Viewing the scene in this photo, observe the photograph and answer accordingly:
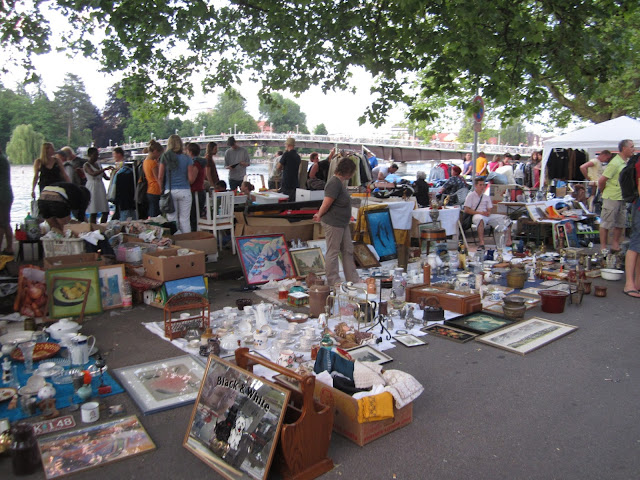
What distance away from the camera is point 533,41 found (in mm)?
7297

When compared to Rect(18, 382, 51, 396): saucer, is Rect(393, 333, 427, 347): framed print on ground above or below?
below

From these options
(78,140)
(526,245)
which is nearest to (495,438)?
(526,245)

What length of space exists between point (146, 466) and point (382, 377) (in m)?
1.53

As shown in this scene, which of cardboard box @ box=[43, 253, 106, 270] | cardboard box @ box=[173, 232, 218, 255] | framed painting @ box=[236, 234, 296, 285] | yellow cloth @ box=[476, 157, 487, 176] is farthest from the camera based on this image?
yellow cloth @ box=[476, 157, 487, 176]

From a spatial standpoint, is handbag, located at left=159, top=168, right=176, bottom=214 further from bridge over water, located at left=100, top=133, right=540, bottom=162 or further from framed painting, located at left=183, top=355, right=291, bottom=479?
A: bridge over water, located at left=100, top=133, right=540, bottom=162

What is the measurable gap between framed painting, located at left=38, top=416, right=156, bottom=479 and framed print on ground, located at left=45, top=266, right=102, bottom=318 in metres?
2.41

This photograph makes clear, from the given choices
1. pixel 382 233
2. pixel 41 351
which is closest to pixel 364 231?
pixel 382 233

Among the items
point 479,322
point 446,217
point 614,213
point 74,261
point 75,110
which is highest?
point 75,110

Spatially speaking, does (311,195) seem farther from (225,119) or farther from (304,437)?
(225,119)

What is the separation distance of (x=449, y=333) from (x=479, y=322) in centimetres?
52

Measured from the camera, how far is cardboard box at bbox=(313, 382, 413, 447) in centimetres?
310

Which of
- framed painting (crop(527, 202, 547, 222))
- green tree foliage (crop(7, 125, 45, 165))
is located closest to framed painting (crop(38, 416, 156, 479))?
framed painting (crop(527, 202, 547, 222))

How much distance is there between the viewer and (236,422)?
9.27 ft

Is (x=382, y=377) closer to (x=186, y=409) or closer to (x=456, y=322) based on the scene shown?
(x=186, y=409)
